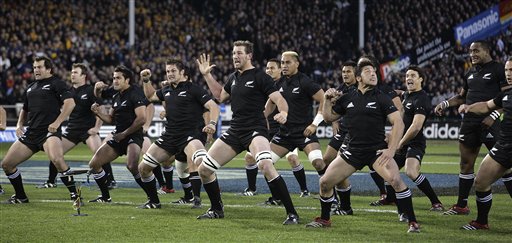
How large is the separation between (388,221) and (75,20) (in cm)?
3265

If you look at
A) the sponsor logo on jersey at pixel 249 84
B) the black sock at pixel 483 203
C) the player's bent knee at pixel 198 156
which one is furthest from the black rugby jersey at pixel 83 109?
the black sock at pixel 483 203

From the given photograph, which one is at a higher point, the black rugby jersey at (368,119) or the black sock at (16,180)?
the black rugby jersey at (368,119)

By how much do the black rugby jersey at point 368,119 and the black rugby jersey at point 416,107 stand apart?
225cm

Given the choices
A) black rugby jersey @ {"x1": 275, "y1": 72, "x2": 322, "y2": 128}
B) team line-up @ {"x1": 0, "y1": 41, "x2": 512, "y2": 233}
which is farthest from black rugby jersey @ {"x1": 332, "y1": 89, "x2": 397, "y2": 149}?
black rugby jersey @ {"x1": 275, "y1": 72, "x2": 322, "y2": 128}

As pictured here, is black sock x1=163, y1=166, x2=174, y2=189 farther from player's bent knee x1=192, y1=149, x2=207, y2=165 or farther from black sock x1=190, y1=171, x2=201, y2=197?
player's bent knee x1=192, y1=149, x2=207, y2=165

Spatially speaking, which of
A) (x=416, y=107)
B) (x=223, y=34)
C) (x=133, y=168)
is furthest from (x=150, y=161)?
(x=223, y=34)

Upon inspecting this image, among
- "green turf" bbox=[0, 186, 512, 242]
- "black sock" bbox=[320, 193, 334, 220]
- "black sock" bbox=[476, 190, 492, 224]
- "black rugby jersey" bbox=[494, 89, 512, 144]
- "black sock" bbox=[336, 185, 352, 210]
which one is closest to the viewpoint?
"green turf" bbox=[0, 186, 512, 242]

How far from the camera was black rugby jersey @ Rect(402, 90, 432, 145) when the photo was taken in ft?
45.7

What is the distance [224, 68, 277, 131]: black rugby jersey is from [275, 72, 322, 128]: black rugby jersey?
237 centimetres

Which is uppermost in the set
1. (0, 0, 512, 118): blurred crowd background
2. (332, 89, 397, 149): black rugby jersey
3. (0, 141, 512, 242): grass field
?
(0, 0, 512, 118): blurred crowd background

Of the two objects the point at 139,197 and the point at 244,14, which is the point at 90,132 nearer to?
the point at 139,197

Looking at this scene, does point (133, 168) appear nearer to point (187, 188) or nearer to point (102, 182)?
point (102, 182)

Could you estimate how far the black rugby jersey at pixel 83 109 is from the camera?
17.5 meters

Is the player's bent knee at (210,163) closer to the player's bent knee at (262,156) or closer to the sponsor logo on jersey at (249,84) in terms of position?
the player's bent knee at (262,156)
